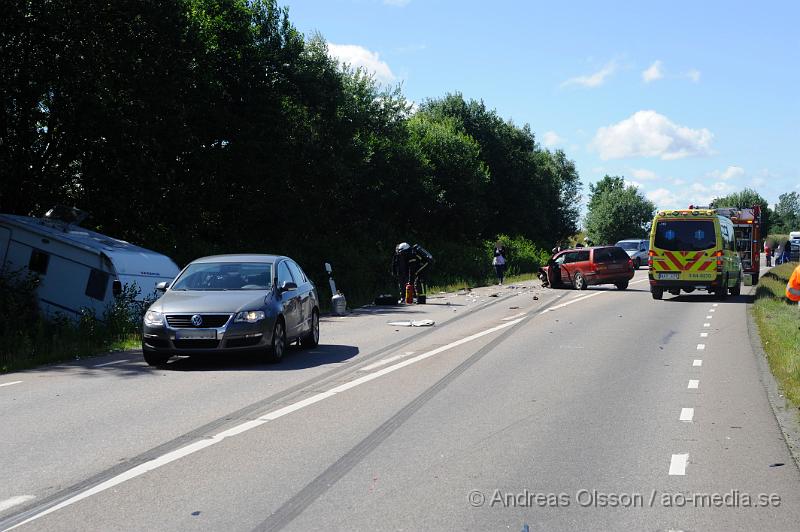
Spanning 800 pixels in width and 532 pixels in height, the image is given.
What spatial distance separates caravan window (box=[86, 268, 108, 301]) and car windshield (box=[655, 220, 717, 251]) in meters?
16.5

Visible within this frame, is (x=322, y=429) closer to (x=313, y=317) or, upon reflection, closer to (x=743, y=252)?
(x=313, y=317)

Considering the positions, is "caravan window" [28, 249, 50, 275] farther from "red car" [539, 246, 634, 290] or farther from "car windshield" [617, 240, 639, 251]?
"car windshield" [617, 240, 639, 251]

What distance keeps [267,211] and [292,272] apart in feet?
67.6

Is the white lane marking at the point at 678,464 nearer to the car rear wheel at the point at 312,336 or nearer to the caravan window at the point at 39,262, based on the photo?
the car rear wheel at the point at 312,336

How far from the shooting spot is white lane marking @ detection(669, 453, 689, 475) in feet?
22.0

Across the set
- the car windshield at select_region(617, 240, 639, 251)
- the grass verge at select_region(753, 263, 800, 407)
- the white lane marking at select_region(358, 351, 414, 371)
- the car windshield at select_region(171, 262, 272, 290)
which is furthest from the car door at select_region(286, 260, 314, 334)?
the car windshield at select_region(617, 240, 639, 251)

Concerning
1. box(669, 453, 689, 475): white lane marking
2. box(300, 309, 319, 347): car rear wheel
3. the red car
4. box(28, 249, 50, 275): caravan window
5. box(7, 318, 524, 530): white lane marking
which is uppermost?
the red car

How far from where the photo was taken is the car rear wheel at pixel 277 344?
13041mm

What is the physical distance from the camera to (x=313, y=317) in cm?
1537

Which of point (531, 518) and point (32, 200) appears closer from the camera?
point (531, 518)

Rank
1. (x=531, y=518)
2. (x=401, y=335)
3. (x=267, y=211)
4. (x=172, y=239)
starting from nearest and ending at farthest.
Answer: (x=531, y=518)
(x=401, y=335)
(x=172, y=239)
(x=267, y=211)

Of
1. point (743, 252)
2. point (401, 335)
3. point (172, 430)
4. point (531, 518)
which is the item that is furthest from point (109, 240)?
point (743, 252)

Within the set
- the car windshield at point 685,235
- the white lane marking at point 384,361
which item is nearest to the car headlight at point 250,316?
the white lane marking at point 384,361

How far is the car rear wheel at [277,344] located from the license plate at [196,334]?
0.88 m
